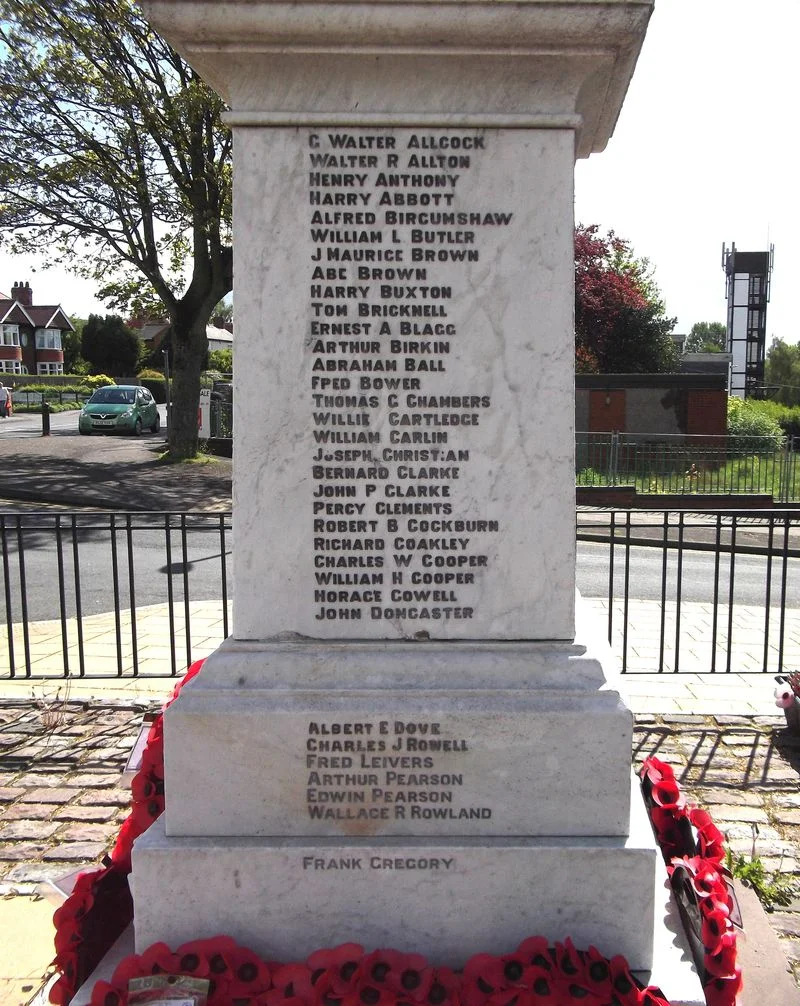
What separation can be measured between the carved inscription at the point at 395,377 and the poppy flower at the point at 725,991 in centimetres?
105

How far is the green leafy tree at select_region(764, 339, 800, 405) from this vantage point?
75000mm

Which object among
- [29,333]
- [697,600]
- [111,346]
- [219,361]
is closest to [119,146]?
[697,600]

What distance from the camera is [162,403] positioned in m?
56.8

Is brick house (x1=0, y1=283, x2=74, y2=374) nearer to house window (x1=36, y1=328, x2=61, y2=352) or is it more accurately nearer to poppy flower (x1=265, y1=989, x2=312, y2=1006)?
house window (x1=36, y1=328, x2=61, y2=352)

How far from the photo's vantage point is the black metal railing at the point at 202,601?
670cm

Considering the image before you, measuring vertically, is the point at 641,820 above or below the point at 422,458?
below

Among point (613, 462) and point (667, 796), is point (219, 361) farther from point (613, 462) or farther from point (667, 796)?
point (667, 796)

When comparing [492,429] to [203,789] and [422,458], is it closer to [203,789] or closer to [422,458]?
[422,458]

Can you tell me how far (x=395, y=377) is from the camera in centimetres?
274

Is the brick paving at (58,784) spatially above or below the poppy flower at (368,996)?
below

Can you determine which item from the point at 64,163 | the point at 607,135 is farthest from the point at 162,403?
the point at 607,135

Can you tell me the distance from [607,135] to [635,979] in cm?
273

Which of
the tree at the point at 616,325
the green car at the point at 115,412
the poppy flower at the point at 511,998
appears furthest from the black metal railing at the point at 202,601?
the tree at the point at 616,325

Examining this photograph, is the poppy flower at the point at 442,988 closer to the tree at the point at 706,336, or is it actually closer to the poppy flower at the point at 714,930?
the poppy flower at the point at 714,930
